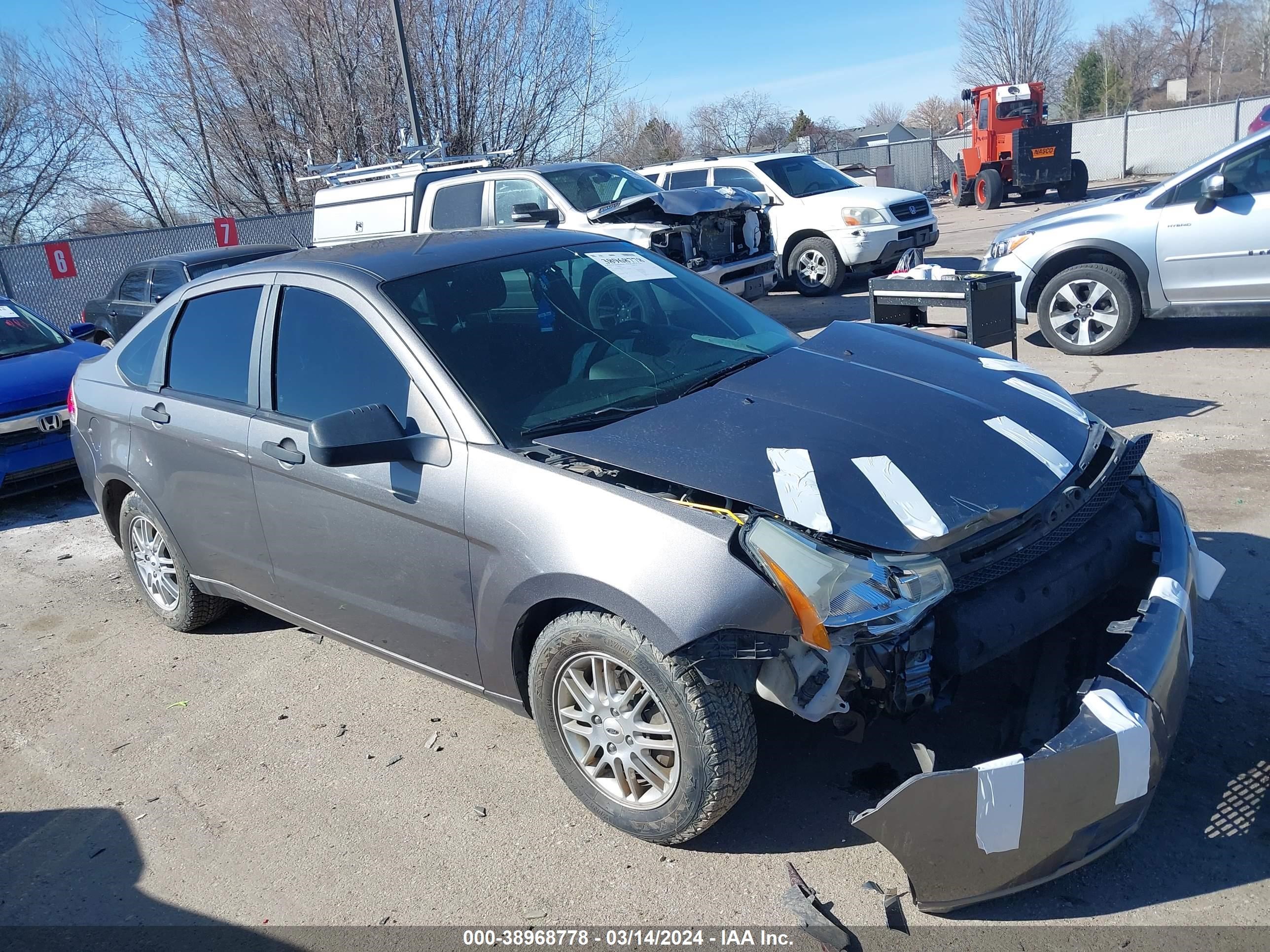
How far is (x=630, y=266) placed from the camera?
14.0 feet

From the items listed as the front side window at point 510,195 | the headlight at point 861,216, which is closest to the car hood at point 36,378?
the front side window at point 510,195

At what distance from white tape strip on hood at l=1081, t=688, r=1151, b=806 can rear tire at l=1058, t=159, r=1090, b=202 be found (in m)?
24.8

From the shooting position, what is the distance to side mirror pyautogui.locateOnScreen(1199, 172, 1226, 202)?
745 cm

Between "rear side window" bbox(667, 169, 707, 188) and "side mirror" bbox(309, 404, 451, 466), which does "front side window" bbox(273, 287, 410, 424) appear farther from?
"rear side window" bbox(667, 169, 707, 188)

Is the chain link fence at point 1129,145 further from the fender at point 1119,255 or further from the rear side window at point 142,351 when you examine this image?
the rear side window at point 142,351

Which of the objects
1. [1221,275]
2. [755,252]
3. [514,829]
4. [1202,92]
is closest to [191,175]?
[755,252]

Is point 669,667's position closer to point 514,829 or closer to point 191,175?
point 514,829

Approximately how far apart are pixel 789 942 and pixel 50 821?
273 centimetres

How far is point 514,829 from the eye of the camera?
10.6 feet

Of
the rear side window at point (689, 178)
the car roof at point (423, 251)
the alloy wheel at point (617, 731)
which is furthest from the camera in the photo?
the rear side window at point (689, 178)

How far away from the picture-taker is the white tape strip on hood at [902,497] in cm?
275

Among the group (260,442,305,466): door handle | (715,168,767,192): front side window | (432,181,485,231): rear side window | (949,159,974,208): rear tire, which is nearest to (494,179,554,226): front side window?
(432,181,485,231): rear side window

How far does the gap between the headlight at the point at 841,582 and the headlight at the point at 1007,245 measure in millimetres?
6582

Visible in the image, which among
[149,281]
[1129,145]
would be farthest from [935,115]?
[149,281]
